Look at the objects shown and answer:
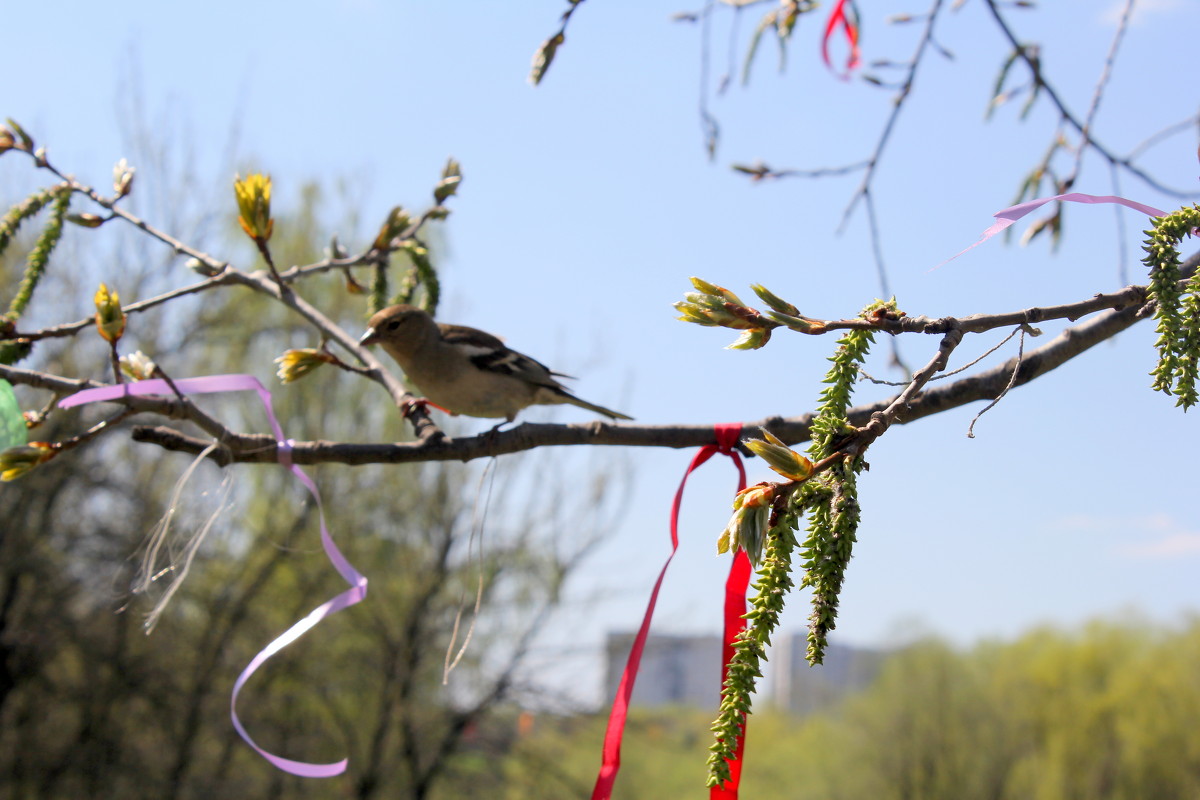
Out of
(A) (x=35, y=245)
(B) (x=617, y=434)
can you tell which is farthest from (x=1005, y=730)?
(A) (x=35, y=245)

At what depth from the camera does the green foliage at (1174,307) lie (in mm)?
778

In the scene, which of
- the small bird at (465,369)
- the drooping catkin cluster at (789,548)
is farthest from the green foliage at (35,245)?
the drooping catkin cluster at (789,548)

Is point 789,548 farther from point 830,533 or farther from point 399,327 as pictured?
point 399,327

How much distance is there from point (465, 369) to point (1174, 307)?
2488 mm

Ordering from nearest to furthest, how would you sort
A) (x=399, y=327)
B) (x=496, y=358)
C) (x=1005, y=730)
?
(x=399, y=327) < (x=496, y=358) < (x=1005, y=730)

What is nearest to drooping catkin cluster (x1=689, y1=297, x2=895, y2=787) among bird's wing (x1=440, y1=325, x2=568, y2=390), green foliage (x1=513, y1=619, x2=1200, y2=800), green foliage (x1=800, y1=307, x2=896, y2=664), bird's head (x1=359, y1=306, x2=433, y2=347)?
green foliage (x1=800, y1=307, x2=896, y2=664)

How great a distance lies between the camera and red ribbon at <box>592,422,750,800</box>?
1.15m

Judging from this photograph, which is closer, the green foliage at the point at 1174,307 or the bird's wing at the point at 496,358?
the green foliage at the point at 1174,307

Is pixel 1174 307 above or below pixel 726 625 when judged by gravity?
above

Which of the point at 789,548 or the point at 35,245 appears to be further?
the point at 35,245

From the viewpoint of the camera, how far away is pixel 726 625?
120 cm

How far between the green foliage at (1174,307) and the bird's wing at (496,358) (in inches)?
98.2

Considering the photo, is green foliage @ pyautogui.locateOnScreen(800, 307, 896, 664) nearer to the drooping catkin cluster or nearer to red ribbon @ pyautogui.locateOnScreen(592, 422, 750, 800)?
the drooping catkin cluster

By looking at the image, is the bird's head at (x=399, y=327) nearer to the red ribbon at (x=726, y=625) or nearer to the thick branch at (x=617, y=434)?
→ the thick branch at (x=617, y=434)
